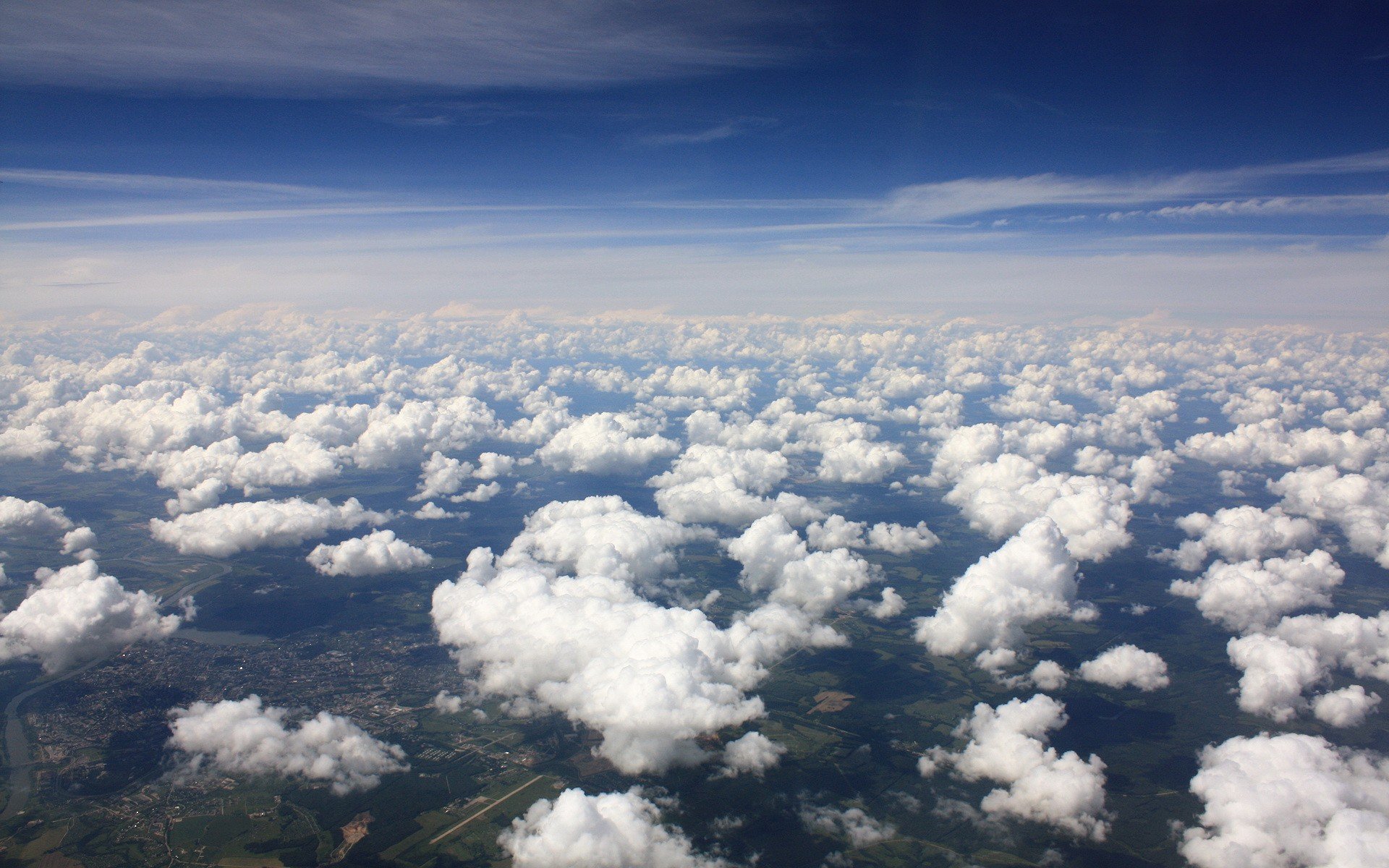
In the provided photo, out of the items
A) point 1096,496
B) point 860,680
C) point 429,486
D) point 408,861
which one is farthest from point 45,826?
point 1096,496

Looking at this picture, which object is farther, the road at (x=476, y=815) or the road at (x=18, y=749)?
the road at (x=18, y=749)

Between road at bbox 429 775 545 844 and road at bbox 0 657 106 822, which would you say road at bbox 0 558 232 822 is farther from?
road at bbox 429 775 545 844

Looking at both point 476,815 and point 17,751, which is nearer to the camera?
point 476,815

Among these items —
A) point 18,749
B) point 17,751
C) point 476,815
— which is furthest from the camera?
point 18,749

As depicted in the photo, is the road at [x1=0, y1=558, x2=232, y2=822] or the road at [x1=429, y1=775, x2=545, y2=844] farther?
the road at [x1=0, y1=558, x2=232, y2=822]

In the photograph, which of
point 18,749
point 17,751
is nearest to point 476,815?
point 17,751

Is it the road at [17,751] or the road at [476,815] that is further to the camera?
the road at [17,751]

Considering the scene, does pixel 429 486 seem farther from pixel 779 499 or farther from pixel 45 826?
pixel 45 826

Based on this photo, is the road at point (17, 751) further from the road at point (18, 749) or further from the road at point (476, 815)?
the road at point (476, 815)

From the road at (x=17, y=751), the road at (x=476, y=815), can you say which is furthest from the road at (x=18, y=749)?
the road at (x=476, y=815)

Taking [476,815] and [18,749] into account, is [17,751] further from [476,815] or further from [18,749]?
[476,815]

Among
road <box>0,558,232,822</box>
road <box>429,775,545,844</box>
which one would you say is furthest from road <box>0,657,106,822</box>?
road <box>429,775,545,844</box>
